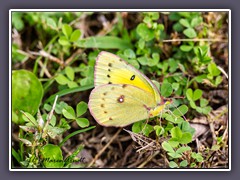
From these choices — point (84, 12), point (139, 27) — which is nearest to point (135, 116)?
point (139, 27)

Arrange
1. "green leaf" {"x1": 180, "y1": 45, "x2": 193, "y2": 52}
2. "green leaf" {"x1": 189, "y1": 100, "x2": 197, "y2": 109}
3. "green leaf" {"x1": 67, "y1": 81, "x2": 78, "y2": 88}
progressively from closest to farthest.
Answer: "green leaf" {"x1": 189, "y1": 100, "x2": 197, "y2": 109}
"green leaf" {"x1": 67, "y1": 81, "x2": 78, "y2": 88}
"green leaf" {"x1": 180, "y1": 45, "x2": 193, "y2": 52}

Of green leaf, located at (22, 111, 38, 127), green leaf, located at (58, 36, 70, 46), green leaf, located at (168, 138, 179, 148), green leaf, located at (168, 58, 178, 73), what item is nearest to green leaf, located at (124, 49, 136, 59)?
green leaf, located at (168, 58, 178, 73)

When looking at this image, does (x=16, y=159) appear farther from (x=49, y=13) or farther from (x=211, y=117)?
(x=211, y=117)

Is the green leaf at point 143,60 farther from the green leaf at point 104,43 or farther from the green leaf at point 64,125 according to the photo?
the green leaf at point 64,125

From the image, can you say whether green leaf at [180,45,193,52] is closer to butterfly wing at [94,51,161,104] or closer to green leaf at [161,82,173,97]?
green leaf at [161,82,173,97]

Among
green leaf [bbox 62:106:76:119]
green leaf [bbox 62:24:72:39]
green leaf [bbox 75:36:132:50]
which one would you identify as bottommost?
green leaf [bbox 62:106:76:119]

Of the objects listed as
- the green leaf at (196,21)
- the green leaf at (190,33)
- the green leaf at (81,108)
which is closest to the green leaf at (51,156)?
the green leaf at (81,108)
